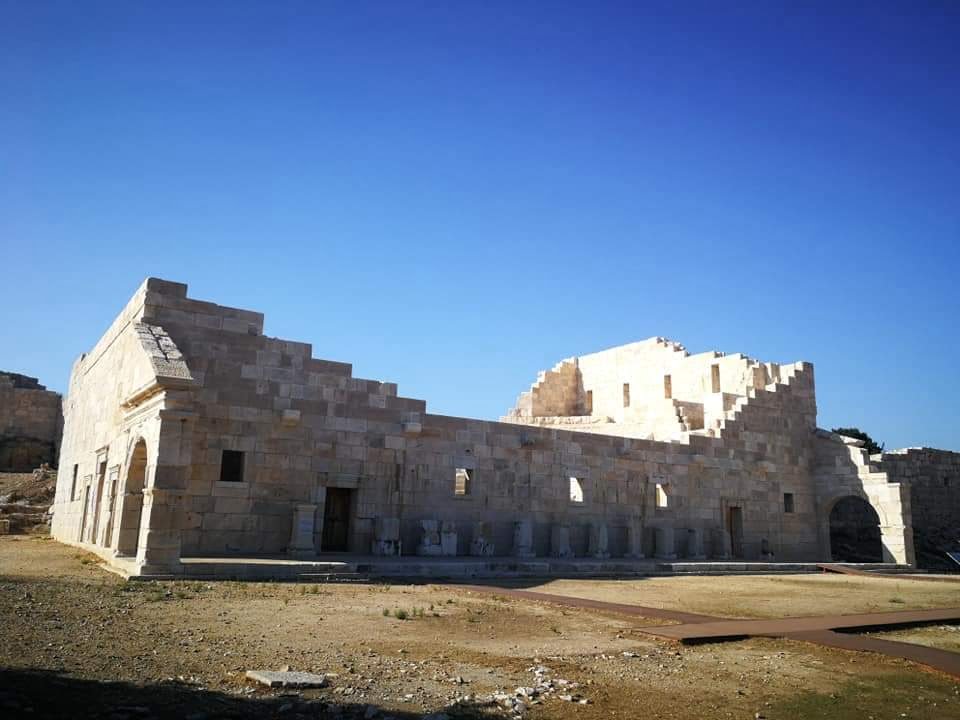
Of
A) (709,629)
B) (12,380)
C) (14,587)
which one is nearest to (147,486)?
(14,587)

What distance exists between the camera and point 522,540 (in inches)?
750

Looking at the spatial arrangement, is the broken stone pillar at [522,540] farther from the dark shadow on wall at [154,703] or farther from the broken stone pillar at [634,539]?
the dark shadow on wall at [154,703]

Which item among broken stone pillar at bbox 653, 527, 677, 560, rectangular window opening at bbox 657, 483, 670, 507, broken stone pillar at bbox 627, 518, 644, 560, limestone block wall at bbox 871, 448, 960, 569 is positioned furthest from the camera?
limestone block wall at bbox 871, 448, 960, 569

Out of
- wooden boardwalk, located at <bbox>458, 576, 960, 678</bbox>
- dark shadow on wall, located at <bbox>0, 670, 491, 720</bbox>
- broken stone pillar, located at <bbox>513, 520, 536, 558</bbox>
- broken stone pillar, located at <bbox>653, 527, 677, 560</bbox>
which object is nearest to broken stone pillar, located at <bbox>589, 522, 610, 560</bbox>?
broken stone pillar, located at <bbox>653, 527, 677, 560</bbox>

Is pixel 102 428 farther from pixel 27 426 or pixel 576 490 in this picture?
pixel 27 426

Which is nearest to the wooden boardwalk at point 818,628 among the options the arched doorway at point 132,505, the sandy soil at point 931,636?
the sandy soil at point 931,636

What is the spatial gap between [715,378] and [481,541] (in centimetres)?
1391

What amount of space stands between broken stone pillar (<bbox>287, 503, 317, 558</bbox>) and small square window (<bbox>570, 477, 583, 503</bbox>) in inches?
310

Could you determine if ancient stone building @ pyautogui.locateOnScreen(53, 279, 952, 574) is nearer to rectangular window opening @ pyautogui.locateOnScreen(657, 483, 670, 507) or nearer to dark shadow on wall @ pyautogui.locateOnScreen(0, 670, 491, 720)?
rectangular window opening @ pyautogui.locateOnScreen(657, 483, 670, 507)

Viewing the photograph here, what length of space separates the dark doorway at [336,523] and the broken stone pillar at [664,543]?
940 centimetres

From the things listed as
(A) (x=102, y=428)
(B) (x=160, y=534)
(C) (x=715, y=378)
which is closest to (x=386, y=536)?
(B) (x=160, y=534)

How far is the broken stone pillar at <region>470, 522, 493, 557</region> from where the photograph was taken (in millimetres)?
18500

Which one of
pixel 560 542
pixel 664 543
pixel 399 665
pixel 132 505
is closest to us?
pixel 399 665

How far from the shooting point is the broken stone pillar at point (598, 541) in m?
20.4
